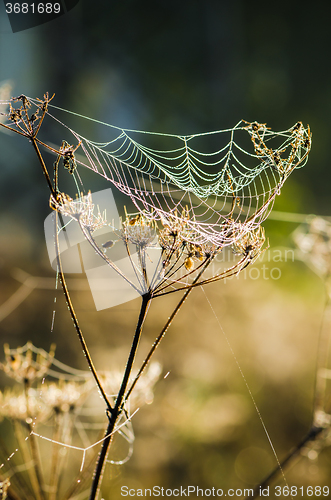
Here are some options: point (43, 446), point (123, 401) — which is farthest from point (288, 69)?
point (43, 446)

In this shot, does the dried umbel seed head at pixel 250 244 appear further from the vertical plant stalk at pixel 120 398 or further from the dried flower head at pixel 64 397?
the dried flower head at pixel 64 397

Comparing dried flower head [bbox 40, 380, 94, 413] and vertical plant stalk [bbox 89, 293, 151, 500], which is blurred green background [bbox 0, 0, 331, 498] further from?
vertical plant stalk [bbox 89, 293, 151, 500]

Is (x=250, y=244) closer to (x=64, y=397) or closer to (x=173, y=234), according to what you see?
(x=173, y=234)

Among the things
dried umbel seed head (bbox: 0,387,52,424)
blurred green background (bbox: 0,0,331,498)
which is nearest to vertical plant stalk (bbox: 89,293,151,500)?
dried umbel seed head (bbox: 0,387,52,424)

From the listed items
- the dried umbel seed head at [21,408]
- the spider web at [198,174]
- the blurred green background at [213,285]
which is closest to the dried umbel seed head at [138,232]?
the spider web at [198,174]

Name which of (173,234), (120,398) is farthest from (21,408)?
(173,234)

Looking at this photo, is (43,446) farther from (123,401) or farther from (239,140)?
(239,140)
